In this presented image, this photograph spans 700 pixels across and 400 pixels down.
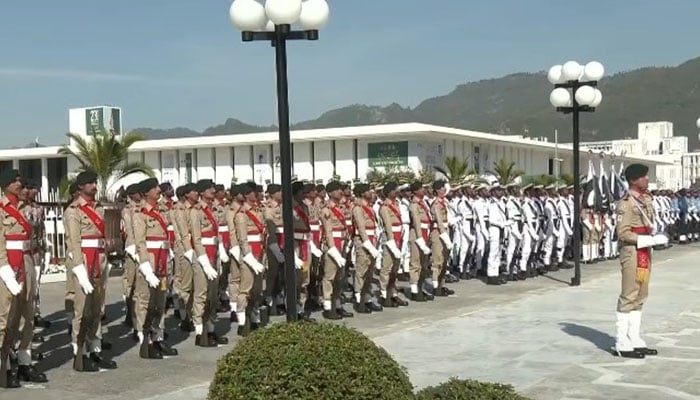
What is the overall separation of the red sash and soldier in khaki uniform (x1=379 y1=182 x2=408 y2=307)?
5054 mm

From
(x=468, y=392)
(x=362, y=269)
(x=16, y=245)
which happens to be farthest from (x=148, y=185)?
(x=468, y=392)

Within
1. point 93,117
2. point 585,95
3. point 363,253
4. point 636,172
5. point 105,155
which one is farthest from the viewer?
point 93,117

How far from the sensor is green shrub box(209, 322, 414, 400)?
464cm

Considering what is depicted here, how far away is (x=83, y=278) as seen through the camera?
29.7 feet

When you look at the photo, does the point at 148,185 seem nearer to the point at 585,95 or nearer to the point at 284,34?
the point at 284,34

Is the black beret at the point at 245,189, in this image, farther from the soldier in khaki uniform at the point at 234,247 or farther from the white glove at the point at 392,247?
the white glove at the point at 392,247

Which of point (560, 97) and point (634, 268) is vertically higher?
point (560, 97)

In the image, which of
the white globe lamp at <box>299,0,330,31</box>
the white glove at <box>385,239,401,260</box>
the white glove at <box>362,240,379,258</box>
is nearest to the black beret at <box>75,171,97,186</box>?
the white globe lamp at <box>299,0,330,31</box>

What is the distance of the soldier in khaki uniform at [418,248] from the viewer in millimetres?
14773

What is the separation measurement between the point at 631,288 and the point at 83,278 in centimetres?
581

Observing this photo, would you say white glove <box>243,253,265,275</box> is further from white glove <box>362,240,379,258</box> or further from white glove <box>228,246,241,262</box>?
white glove <box>362,240,379,258</box>

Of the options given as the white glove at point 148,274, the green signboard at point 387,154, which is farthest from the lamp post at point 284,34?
the green signboard at point 387,154

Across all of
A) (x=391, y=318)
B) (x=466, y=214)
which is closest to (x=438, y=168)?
(x=466, y=214)

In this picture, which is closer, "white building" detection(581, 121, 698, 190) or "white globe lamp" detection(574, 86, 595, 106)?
"white globe lamp" detection(574, 86, 595, 106)
